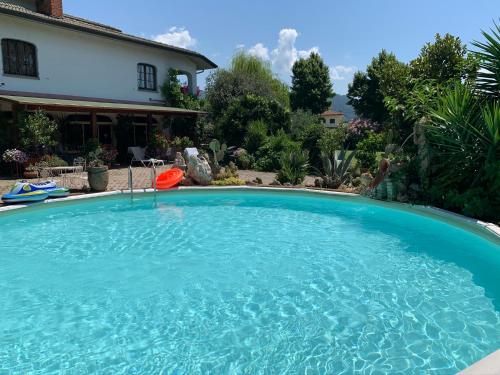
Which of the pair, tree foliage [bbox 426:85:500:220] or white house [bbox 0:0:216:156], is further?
white house [bbox 0:0:216:156]

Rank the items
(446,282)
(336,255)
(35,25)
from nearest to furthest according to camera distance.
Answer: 1. (446,282)
2. (336,255)
3. (35,25)

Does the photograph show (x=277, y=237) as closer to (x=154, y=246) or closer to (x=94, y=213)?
(x=154, y=246)

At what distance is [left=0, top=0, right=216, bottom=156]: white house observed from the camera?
17484mm

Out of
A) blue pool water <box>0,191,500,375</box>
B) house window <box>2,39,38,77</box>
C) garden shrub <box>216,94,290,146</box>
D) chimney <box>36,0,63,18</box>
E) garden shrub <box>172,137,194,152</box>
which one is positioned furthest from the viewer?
garden shrub <box>216,94,290,146</box>

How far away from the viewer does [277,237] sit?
355 inches

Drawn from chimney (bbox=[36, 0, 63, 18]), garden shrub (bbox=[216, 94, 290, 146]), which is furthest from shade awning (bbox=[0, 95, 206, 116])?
chimney (bbox=[36, 0, 63, 18])

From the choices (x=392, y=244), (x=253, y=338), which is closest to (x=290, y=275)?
(x=253, y=338)

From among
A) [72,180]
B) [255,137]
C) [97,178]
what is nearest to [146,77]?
[255,137]

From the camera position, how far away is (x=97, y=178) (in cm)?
1297

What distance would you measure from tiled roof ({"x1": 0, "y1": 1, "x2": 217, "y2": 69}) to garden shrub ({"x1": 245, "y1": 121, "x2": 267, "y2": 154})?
797 cm

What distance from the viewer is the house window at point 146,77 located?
79.0ft

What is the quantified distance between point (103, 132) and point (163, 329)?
19383 mm

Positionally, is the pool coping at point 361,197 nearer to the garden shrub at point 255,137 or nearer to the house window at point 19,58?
the garden shrub at point 255,137

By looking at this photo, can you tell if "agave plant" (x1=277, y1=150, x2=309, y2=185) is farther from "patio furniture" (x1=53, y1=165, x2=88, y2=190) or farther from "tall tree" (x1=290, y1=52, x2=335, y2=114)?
"tall tree" (x1=290, y1=52, x2=335, y2=114)
